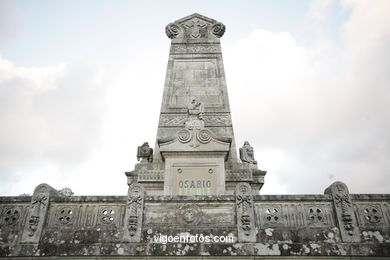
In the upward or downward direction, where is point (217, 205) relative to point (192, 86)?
downward

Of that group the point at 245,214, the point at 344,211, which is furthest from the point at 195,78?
the point at 344,211

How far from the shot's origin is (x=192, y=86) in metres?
13.5

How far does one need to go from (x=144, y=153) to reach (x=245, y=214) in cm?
566

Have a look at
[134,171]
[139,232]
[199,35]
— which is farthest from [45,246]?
[199,35]

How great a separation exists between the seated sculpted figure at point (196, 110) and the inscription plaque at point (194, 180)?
6.95 ft

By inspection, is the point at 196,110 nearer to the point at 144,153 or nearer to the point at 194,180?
the point at 144,153

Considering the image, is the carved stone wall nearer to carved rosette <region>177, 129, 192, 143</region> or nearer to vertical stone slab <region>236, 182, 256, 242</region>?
vertical stone slab <region>236, 182, 256, 242</region>

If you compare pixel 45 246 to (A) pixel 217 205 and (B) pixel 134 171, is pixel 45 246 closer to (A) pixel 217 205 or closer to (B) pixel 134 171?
(A) pixel 217 205

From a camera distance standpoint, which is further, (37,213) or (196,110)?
(196,110)

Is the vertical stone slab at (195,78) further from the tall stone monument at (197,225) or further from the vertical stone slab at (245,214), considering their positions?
the tall stone monument at (197,225)

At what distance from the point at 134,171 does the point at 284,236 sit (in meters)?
6.36

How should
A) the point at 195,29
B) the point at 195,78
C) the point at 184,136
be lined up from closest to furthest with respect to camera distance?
the point at 184,136 < the point at 195,78 < the point at 195,29

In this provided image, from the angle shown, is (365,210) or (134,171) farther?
(134,171)

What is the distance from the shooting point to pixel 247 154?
1224 centimetres
